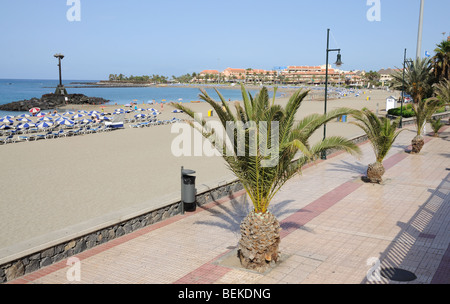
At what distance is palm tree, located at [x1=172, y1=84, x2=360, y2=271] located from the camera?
7012 mm

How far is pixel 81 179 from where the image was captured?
14172mm

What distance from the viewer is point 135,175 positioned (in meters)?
14.8

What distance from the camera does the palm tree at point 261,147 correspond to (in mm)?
7012

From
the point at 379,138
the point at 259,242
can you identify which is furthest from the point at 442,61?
the point at 259,242

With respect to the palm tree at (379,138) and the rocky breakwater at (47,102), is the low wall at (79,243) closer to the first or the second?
the palm tree at (379,138)

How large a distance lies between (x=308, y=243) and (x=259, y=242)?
175 centimetres

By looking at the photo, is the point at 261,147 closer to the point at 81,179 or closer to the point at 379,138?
the point at 379,138

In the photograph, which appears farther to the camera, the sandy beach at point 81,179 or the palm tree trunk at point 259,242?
the sandy beach at point 81,179

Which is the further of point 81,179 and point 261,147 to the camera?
point 81,179

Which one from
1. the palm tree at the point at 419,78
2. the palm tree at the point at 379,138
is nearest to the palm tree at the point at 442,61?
the palm tree at the point at 419,78

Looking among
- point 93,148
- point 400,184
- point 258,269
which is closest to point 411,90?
point 400,184

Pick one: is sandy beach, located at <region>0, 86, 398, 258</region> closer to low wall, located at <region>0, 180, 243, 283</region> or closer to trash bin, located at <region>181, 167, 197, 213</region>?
low wall, located at <region>0, 180, 243, 283</region>

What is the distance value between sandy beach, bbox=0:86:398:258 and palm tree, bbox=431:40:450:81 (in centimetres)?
1888
